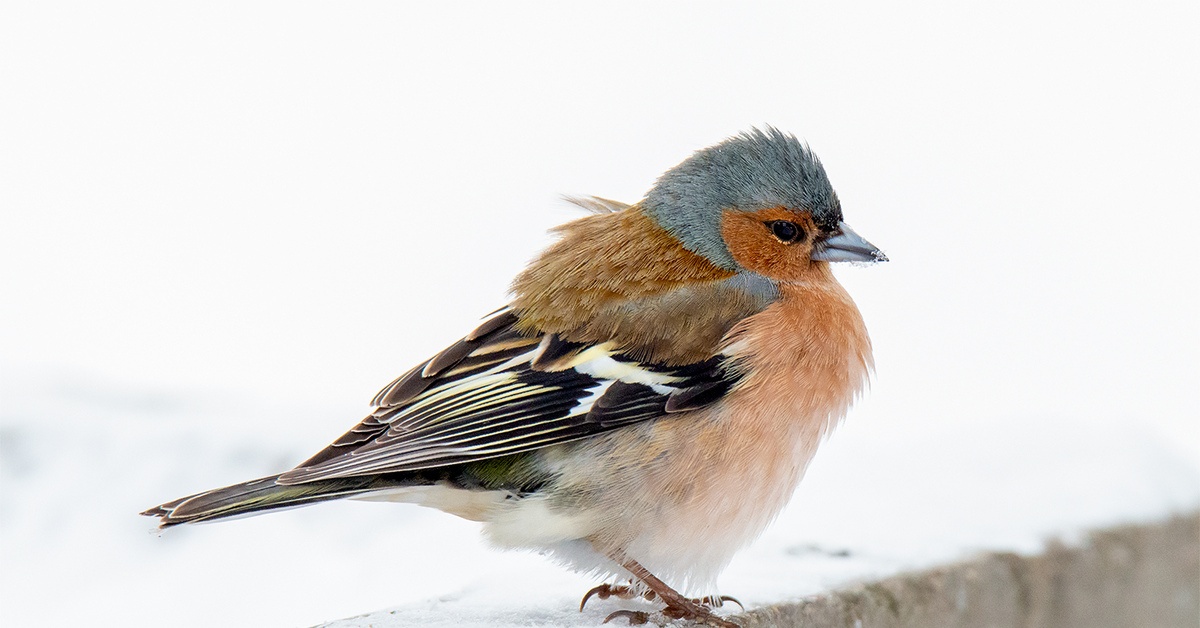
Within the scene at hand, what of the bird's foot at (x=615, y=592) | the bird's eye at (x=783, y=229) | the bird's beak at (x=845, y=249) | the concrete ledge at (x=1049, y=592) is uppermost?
the bird's eye at (x=783, y=229)

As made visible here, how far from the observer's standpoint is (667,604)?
9.27 ft

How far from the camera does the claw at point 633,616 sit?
273cm

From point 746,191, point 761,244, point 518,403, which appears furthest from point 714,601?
point 746,191

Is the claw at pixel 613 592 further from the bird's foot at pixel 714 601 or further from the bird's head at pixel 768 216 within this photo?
the bird's head at pixel 768 216

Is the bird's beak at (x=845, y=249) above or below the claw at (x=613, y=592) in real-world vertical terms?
above

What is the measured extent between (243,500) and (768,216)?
1681 millimetres

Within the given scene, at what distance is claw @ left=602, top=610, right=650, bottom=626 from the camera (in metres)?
2.73

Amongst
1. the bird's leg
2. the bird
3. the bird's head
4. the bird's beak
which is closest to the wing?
the bird

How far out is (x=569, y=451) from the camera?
8.59 feet

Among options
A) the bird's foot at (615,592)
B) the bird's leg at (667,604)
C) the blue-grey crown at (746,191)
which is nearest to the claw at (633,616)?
the bird's leg at (667,604)

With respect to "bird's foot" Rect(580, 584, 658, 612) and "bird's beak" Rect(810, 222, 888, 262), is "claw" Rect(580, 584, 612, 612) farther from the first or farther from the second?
"bird's beak" Rect(810, 222, 888, 262)

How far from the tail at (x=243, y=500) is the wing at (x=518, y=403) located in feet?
0.20

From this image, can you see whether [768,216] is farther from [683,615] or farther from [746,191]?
[683,615]

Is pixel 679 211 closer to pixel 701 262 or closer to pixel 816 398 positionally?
pixel 701 262
